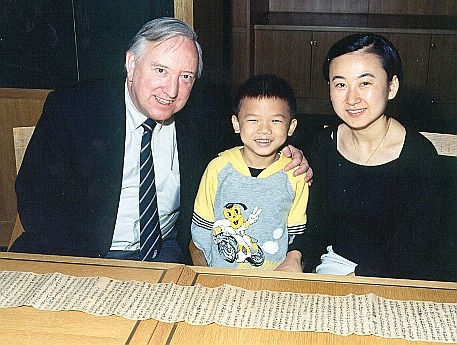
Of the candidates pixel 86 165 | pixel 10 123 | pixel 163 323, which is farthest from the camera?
pixel 10 123

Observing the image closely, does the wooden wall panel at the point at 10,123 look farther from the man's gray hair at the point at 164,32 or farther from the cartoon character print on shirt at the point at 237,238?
the cartoon character print on shirt at the point at 237,238

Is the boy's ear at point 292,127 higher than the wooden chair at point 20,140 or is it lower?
higher

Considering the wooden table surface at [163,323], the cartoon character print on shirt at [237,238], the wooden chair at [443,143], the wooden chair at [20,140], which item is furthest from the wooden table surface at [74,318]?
the wooden chair at [443,143]

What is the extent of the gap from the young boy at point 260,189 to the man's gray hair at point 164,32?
5.8 inches

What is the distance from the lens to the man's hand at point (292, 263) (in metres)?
1.35

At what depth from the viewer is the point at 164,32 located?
1.37 m

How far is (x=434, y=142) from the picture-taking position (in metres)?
1.36

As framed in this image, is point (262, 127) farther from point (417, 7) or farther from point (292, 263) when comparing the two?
point (417, 7)

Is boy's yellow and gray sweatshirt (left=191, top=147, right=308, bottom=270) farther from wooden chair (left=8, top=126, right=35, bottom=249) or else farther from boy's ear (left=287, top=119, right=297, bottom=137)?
wooden chair (left=8, top=126, right=35, bottom=249)

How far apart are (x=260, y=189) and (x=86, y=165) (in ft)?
1.28

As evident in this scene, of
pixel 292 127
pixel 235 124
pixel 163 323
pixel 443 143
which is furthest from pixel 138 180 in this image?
pixel 443 143

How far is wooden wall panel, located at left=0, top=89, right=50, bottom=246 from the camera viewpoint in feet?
5.08

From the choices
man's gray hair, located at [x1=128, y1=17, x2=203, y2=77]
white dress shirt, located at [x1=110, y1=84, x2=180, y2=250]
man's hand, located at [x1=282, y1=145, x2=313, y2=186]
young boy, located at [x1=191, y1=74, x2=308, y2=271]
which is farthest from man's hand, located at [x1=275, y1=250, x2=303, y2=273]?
man's gray hair, located at [x1=128, y1=17, x2=203, y2=77]

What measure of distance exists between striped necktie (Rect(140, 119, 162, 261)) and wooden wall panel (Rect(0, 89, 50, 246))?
26cm
